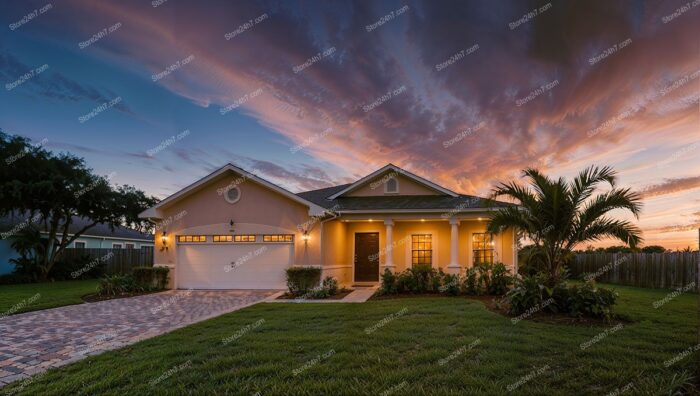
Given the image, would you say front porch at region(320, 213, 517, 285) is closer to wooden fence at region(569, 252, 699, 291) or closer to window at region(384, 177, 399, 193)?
window at region(384, 177, 399, 193)

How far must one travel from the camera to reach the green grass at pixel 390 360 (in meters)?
4.05

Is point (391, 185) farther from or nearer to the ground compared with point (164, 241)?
farther from the ground

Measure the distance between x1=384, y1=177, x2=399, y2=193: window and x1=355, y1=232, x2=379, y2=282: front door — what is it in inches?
80.8

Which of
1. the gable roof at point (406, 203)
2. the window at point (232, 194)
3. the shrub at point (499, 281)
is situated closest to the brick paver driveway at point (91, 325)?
the window at point (232, 194)

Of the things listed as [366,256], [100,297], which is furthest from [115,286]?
[366,256]

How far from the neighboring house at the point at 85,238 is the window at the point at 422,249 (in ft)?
52.2

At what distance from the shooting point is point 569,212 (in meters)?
8.20

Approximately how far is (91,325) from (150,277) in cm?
638

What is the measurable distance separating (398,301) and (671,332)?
5.70 m

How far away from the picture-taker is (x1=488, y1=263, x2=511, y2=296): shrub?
1172cm

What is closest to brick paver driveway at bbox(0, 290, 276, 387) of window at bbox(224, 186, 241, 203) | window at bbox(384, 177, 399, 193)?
window at bbox(224, 186, 241, 203)

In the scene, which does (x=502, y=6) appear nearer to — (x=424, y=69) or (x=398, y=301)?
(x=424, y=69)

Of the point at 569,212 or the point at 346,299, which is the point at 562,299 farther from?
the point at 346,299

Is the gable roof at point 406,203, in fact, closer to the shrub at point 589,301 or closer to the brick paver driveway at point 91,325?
the brick paver driveway at point 91,325
